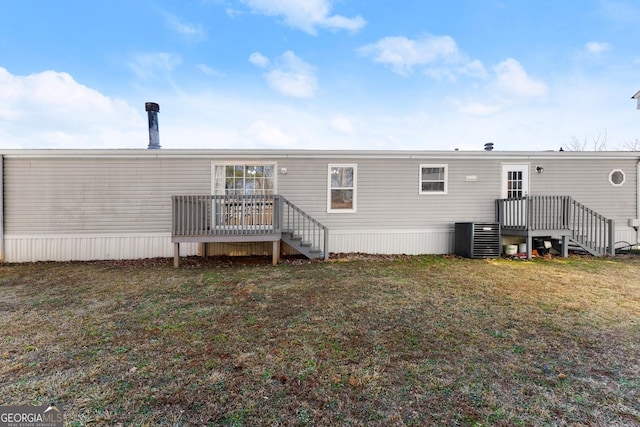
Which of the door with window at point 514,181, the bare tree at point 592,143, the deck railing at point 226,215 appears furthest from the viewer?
the bare tree at point 592,143

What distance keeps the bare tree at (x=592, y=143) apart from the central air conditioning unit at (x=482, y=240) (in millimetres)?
22197

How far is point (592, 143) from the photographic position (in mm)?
22031

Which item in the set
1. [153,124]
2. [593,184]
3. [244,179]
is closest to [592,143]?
[593,184]

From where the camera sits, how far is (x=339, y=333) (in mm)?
3191

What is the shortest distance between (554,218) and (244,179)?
29.0ft

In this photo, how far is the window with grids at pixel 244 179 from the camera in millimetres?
7977

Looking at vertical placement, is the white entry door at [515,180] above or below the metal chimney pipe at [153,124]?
below

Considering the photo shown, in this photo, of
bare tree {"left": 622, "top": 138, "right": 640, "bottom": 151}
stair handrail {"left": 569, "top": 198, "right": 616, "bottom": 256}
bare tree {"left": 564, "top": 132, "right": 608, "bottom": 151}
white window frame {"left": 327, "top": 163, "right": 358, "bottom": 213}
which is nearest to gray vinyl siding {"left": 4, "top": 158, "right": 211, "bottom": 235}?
white window frame {"left": 327, "top": 163, "right": 358, "bottom": 213}

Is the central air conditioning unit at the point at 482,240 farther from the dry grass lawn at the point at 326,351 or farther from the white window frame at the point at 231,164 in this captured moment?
the white window frame at the point at 231,164

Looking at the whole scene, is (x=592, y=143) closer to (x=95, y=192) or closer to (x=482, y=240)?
(x=482, y=240)

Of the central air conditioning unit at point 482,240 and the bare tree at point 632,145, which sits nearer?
the central air conditioning unit at point 482,240

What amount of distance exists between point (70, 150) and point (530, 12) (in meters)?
16.4

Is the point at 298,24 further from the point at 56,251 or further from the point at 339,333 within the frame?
the point at 339,333

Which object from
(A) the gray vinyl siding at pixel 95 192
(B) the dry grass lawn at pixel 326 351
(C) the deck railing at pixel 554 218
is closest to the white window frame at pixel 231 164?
(A) the gray vinyl siding at pixel 95 192
